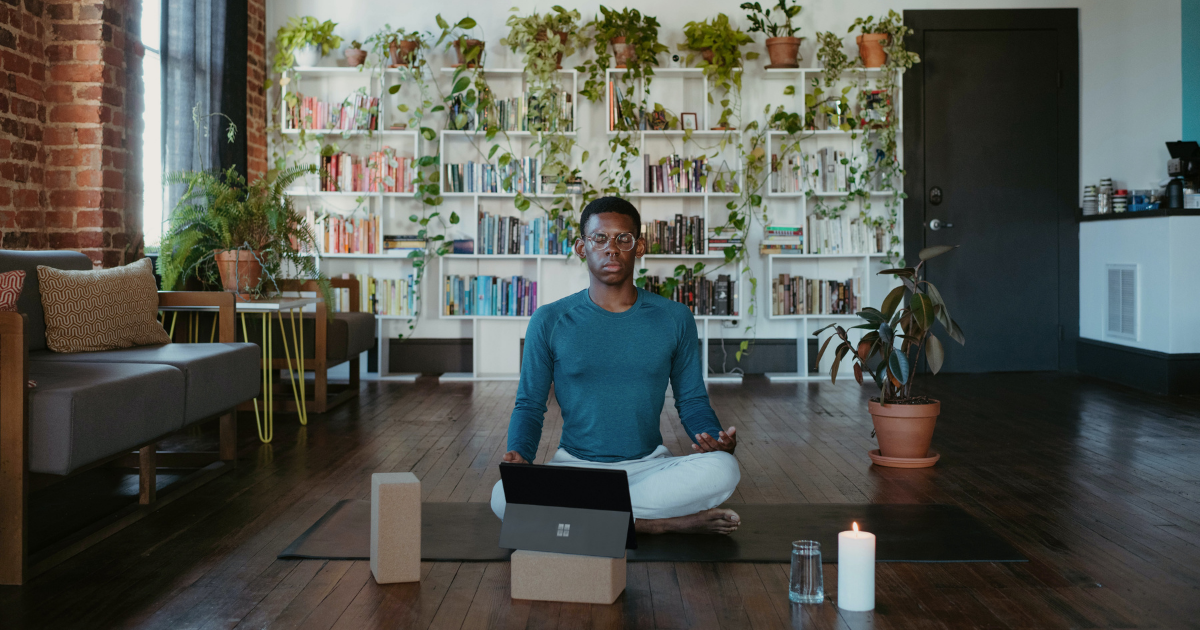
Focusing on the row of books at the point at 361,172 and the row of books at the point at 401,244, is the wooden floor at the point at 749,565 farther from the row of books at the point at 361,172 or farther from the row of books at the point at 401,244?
the row of books at the point at 361,172

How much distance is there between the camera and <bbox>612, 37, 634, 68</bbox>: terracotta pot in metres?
6.31

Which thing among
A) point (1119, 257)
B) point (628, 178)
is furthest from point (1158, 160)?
point (628, 178)

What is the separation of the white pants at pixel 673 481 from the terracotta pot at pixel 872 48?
4557 mm

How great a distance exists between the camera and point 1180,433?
14.0 feet

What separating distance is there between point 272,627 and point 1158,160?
6.26 m

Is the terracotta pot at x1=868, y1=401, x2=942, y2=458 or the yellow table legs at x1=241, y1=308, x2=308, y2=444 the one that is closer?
the terracotta pot at x1=868, y1=401, x2=942, y2=458

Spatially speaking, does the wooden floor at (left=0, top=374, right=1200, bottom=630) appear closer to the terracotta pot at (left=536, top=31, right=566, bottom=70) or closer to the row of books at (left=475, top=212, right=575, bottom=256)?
the row of books at (left=475, top=212, right=575, bottom=256)

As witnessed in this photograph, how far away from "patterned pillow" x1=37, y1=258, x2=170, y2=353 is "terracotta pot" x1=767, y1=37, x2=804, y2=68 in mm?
4208

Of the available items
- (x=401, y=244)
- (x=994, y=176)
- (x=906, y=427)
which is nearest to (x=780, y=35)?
(x=994, y=176)

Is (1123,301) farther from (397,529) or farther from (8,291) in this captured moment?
(8,291)

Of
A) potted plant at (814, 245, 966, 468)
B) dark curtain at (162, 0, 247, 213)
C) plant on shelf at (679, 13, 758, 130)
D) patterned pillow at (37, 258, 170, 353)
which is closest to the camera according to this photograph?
patterned pillow at (37, 258, 170, 353)

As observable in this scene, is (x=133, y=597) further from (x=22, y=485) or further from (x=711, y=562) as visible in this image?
(x=711, y=562)

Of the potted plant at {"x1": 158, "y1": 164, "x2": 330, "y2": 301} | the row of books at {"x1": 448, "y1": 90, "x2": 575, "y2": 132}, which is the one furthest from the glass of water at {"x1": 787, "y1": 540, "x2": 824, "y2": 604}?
the row of books at {"x1": 448, "y1": 90, "x2": 575, "y2": 132}

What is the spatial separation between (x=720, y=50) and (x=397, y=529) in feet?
15.5
